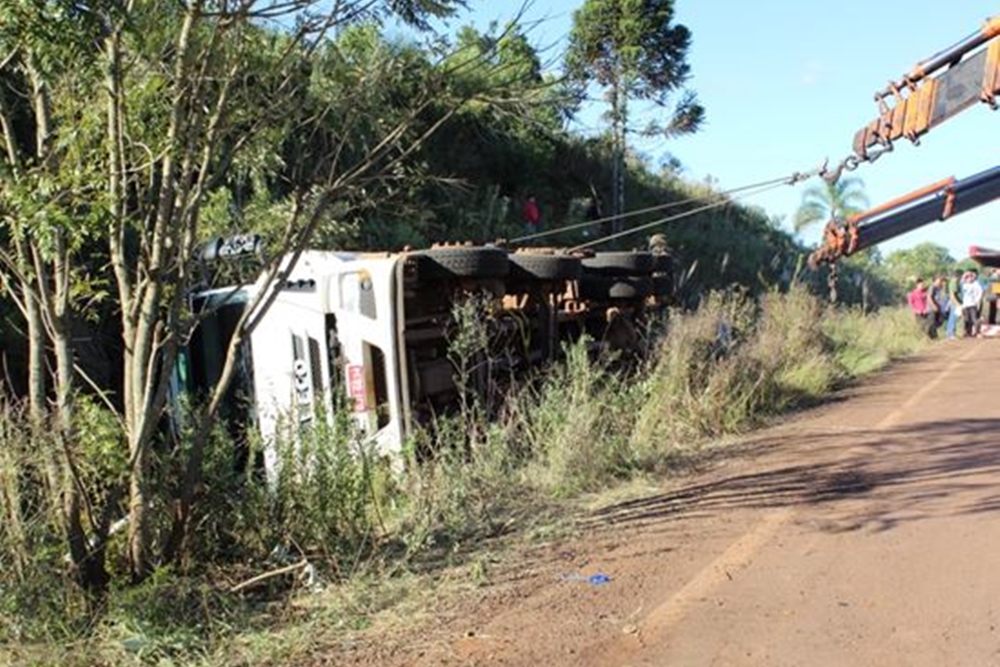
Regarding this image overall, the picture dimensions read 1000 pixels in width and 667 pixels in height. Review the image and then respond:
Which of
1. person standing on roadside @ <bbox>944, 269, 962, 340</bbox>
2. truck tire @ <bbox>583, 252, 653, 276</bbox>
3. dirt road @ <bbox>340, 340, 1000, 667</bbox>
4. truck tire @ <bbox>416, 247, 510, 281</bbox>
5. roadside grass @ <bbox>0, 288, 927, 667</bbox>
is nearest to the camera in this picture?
dirt road @ <bbox>340, 340, 1000, 667</bbox>

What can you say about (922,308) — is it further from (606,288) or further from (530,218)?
(606,288)

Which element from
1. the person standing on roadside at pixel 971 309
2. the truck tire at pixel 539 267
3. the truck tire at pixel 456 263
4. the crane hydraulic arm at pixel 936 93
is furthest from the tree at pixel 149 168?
the person standing on roadside at pixel 971 309

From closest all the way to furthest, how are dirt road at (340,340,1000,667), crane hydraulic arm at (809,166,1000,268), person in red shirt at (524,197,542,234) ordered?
dirt road at (340,340,1000,667)
crane hydraulic arm at (809,166,1000,268)
person in red shirt at (524,197,542,234)

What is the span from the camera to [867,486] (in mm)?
7520

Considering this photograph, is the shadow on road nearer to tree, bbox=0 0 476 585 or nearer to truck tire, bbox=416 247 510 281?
truck tire, bbox=416 247 510 281

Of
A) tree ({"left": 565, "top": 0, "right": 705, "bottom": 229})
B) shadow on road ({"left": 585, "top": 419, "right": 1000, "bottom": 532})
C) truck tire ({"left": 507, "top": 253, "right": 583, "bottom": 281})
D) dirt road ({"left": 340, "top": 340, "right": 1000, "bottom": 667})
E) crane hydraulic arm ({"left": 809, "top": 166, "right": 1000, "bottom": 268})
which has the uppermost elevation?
tree ({"left": 565, "top": 0, "right": 705, "bottom": 229})

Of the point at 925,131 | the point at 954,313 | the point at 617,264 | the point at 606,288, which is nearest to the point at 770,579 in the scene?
the point at 606,288

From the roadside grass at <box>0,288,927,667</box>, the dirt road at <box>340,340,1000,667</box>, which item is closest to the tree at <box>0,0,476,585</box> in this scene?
the roadside grass at <box>0,288,927,667</box>

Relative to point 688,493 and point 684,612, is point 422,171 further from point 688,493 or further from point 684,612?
point 684,612

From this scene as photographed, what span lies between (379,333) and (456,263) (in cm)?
100

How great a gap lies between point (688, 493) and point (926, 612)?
2.78m

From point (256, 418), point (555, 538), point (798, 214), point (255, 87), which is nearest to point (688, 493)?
point (555, 538)

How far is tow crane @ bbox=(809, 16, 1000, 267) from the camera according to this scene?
14.8 metres

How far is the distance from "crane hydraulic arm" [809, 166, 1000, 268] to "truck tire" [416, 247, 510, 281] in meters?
13.3
